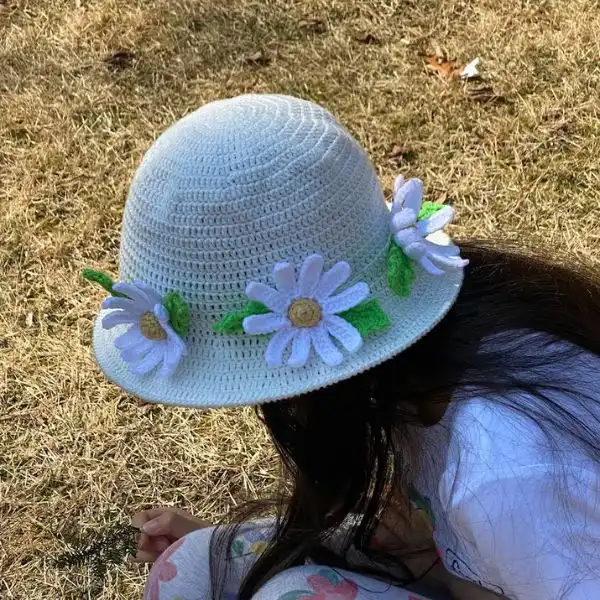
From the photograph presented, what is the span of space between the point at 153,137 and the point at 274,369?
1824 mm

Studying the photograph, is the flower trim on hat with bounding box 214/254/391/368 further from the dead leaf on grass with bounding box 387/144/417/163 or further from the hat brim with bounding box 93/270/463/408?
the dead leaf on grass with bounding box 387/144/417/163

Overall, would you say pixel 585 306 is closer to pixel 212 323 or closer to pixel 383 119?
pixel 212 323

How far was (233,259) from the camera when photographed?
94cm

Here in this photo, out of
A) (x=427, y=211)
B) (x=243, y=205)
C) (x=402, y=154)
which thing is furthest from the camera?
(x=402, y=154)

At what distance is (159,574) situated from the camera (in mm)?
1479

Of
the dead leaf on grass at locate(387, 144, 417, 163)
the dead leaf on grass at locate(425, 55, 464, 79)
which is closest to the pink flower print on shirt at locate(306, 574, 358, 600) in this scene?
the dead leaf on grass at locate(387, 144, 417, 163)

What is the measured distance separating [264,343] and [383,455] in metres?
0.30

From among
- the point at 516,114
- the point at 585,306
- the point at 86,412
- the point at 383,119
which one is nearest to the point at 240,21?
the point at 383,119

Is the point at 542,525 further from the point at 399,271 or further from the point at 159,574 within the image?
the point at 159,574

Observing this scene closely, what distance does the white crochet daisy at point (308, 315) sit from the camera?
93cm

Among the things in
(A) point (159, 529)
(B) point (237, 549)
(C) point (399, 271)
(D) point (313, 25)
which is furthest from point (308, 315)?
(D) point (313, 25)

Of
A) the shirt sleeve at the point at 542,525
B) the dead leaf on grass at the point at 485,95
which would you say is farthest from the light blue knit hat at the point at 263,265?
the dead leaf on grass at the point at 485,95

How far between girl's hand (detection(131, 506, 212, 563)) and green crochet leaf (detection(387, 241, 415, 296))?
0.87 m

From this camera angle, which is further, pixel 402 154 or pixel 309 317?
pixel 402 154
